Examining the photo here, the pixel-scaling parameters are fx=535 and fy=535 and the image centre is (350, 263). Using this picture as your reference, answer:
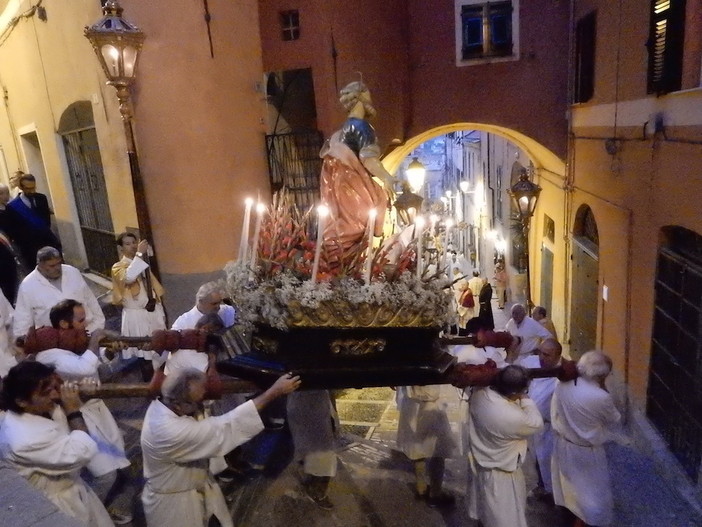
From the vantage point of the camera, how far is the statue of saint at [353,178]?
11.4ft

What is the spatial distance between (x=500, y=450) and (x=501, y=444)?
0.04 meters

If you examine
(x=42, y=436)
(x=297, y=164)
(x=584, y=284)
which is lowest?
(x=584, y=284)

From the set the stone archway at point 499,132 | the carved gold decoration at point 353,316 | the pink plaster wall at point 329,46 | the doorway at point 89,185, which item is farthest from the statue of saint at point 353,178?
the doorway at point 89,185

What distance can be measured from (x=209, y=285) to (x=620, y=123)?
5.58 meters

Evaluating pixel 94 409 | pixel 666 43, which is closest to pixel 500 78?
pixel 666 43

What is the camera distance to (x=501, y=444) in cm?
350

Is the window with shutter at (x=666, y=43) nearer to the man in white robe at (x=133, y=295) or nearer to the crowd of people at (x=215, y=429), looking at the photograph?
the crowd of people at (x=215, y=429)

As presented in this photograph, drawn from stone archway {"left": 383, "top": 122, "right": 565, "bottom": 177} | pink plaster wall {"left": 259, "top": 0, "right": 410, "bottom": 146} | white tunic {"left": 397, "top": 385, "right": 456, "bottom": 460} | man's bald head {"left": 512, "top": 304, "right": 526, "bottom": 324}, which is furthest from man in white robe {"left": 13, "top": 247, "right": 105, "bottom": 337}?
stone archway {"left": 383, "top": 122, "right": 565, "bottom": 177}

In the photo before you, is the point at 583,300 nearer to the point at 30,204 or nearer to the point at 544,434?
the point at 544,434

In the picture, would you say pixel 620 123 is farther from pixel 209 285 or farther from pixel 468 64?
pixel 209 285

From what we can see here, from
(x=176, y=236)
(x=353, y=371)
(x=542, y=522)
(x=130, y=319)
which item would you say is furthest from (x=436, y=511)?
(x=176, y=236)

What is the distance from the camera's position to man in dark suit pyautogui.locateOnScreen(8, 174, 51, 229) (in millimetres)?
6738

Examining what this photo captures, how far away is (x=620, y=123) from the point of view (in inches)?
270

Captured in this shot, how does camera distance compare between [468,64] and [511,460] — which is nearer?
[511,460]
